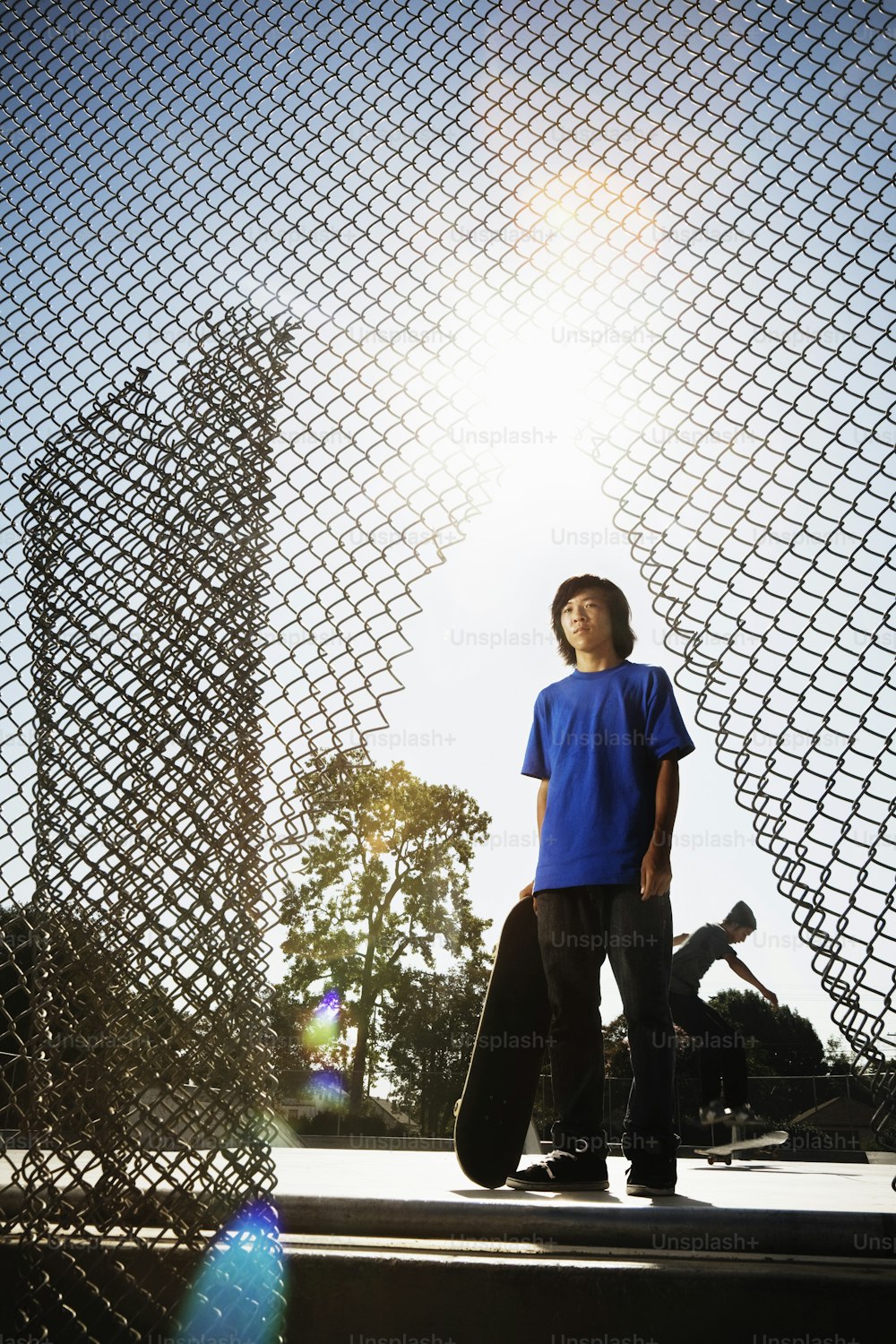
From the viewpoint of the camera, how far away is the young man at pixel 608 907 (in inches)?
99.7

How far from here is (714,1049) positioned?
5.61 meters

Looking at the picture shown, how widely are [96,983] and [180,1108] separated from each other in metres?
0.37

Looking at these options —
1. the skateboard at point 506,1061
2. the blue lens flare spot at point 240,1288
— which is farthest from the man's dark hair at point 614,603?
the blue lens flare spot at point 240,1288

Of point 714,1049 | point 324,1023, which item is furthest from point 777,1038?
point 714,1049

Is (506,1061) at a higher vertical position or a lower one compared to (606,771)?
lower

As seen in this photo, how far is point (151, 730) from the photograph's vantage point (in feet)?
7.26

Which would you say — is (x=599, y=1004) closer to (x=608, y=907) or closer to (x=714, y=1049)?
(x=608, y=907)

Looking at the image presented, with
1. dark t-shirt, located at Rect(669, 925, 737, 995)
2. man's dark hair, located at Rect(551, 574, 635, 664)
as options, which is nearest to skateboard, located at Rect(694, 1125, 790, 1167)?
dark t-shirt, located at Rect(669, 925, 737, 995)

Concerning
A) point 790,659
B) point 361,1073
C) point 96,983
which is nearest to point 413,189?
point 790,659

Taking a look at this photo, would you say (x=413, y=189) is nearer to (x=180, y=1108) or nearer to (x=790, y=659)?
(x=790, y=659)

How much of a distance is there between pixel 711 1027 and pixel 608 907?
126 inches

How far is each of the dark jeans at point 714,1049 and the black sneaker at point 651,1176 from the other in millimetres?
3031

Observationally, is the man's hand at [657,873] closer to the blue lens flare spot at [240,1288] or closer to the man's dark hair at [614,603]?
the man's dark hair at [614,603]

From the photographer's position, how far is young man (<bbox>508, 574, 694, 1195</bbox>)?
2.53m
